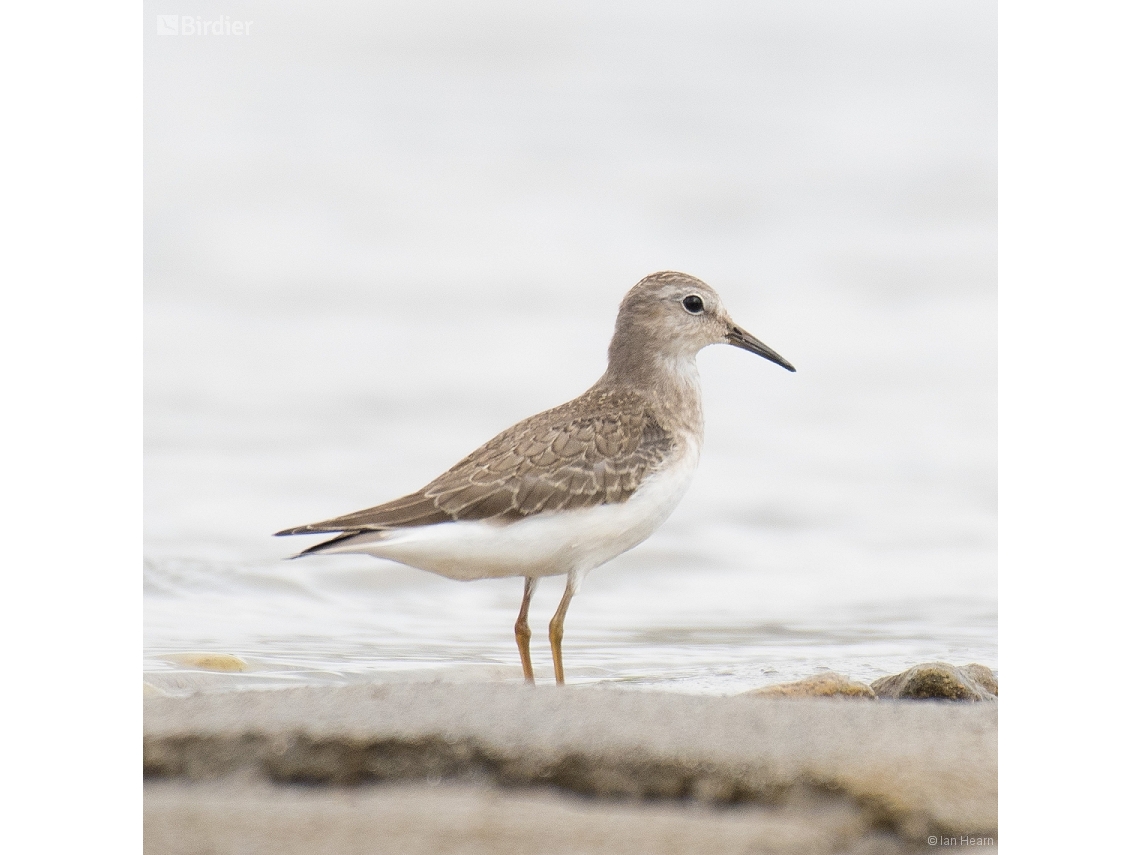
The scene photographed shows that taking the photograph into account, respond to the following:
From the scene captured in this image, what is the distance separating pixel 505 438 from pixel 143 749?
92.2 inches

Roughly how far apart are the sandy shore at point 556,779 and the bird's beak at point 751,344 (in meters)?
2.75

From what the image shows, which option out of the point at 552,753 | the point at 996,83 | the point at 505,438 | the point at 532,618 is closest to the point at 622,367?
the point at 505,438

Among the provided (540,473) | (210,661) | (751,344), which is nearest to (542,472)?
(540,473)

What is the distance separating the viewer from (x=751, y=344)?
6.39 meters

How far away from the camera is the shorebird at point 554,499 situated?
5293 mm

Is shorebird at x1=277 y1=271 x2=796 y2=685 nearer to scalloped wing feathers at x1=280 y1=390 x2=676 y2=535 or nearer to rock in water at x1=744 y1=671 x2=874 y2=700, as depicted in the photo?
scalloped wing feathers at x1=280 y1=390 x2=676 y2=535

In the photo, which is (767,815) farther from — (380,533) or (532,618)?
(532,618)

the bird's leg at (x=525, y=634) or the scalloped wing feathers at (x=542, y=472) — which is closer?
the scalloped wing feathers at (x=542, y=472)

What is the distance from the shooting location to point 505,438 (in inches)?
228

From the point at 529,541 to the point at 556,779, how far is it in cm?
177

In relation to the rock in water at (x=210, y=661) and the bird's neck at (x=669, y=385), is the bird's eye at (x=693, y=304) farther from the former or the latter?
the rock in water at (x=210, y=661)

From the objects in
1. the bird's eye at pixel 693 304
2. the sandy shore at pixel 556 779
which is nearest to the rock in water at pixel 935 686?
the sandy shore at pixel 556 779

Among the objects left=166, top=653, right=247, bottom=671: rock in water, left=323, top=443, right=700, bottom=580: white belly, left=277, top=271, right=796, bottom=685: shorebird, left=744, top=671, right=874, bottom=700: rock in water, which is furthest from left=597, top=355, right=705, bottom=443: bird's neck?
left=166, top=653, right=247, bottom=671: rock in water

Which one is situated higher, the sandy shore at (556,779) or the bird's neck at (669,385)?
the bird's neck at (669,385)
